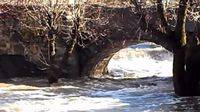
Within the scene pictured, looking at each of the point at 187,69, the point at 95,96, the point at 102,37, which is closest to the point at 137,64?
the point at 102,37

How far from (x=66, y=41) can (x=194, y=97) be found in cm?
842

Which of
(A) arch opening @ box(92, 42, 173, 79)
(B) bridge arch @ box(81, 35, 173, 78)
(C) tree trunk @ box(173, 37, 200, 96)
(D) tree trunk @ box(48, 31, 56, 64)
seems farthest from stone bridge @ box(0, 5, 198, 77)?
(C) tree trunk @ box(173, 37, 200, 96)

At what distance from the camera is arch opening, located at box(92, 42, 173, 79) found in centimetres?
2983

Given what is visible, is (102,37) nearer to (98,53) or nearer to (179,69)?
(98,53)

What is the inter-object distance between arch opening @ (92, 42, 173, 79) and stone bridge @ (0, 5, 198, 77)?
1160mm

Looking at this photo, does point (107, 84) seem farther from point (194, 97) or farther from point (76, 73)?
point (194, 97)

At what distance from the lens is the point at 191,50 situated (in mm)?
18938

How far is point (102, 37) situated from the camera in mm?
26266

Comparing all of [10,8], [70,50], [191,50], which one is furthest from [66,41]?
[191,50]

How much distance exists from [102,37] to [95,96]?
5.35 meters

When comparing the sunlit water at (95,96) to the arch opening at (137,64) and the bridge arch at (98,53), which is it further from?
the bridge arch at (98,53)

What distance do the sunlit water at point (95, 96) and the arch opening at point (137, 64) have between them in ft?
1.43

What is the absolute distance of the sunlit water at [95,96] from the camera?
719 inches

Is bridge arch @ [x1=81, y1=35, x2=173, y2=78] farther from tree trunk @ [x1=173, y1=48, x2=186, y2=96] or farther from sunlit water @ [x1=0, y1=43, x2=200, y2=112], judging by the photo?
tree trunk @ [x1=173, y1=48, x2=186, y2=96]
